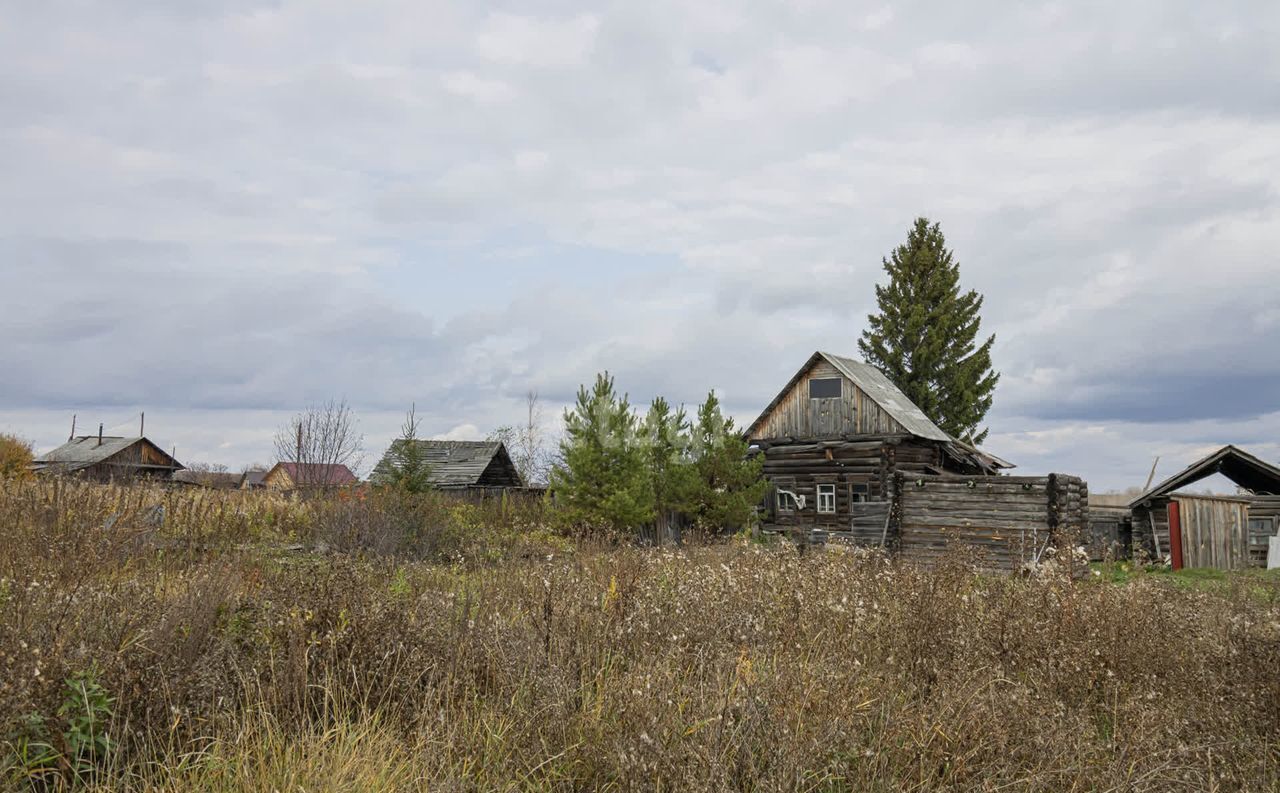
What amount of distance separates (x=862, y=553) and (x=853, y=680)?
14.2ft

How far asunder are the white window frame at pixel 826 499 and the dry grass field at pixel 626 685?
21.6 meters

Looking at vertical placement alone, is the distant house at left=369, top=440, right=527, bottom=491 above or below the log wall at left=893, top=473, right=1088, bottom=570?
Answer: above

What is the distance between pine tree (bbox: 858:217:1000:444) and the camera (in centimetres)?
3856

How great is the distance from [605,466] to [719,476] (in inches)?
178

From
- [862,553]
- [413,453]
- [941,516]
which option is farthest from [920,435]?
[862,553]

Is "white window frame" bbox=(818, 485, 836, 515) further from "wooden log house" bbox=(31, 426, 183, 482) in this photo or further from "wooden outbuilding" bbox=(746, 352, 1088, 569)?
"wooden log house" bbox=(31, 426, 183, 482)

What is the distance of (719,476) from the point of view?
26828 millimetres

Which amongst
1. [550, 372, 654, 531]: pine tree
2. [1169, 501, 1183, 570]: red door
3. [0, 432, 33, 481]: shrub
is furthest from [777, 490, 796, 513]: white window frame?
[0, 432, 33, 481]: shrub

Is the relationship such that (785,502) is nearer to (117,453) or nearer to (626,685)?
(626,685)

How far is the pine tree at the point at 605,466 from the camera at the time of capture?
2320 centimetres

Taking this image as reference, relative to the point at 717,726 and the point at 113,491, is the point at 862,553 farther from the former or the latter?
the point at 113,491

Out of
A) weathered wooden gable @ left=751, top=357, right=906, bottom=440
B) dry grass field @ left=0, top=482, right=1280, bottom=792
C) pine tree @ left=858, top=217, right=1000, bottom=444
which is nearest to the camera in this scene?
dry grass field @ left=0, top=482, right=1280, bottom=792

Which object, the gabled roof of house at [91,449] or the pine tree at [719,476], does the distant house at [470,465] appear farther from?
the gabled roof of house at [91,449]

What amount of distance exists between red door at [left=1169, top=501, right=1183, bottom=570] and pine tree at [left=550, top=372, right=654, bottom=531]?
518 inches
